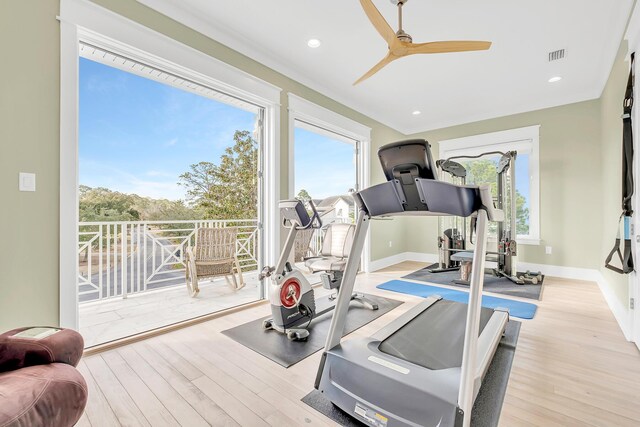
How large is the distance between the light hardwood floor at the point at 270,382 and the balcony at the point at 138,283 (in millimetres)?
678

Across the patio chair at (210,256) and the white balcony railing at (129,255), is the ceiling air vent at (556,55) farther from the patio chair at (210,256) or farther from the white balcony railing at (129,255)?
the white balcony railing at (129,255)

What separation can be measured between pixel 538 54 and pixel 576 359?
310cm

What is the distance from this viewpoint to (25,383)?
3.21 ft

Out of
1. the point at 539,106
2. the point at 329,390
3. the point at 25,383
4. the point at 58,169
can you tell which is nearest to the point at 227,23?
the point at 58,169

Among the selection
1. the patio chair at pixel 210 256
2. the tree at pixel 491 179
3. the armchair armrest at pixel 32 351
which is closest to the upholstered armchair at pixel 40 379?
the armchair armrest at pixel 32 351

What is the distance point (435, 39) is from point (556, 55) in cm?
149

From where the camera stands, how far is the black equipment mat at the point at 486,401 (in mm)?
1441

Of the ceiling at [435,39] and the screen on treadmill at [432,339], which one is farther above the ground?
the ceiling at [435,39]

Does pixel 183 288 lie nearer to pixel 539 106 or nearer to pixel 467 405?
pixel 467 405

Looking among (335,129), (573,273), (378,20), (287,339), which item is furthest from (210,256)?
(573,273)

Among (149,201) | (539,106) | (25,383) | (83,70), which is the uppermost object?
(83,70)

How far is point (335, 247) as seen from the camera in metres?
3.50

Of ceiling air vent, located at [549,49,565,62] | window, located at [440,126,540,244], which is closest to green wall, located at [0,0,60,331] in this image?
ceiling air vent, located at [549,49,565,62]

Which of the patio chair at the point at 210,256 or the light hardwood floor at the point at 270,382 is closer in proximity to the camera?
the light hardwood floor at the point at 270,382
